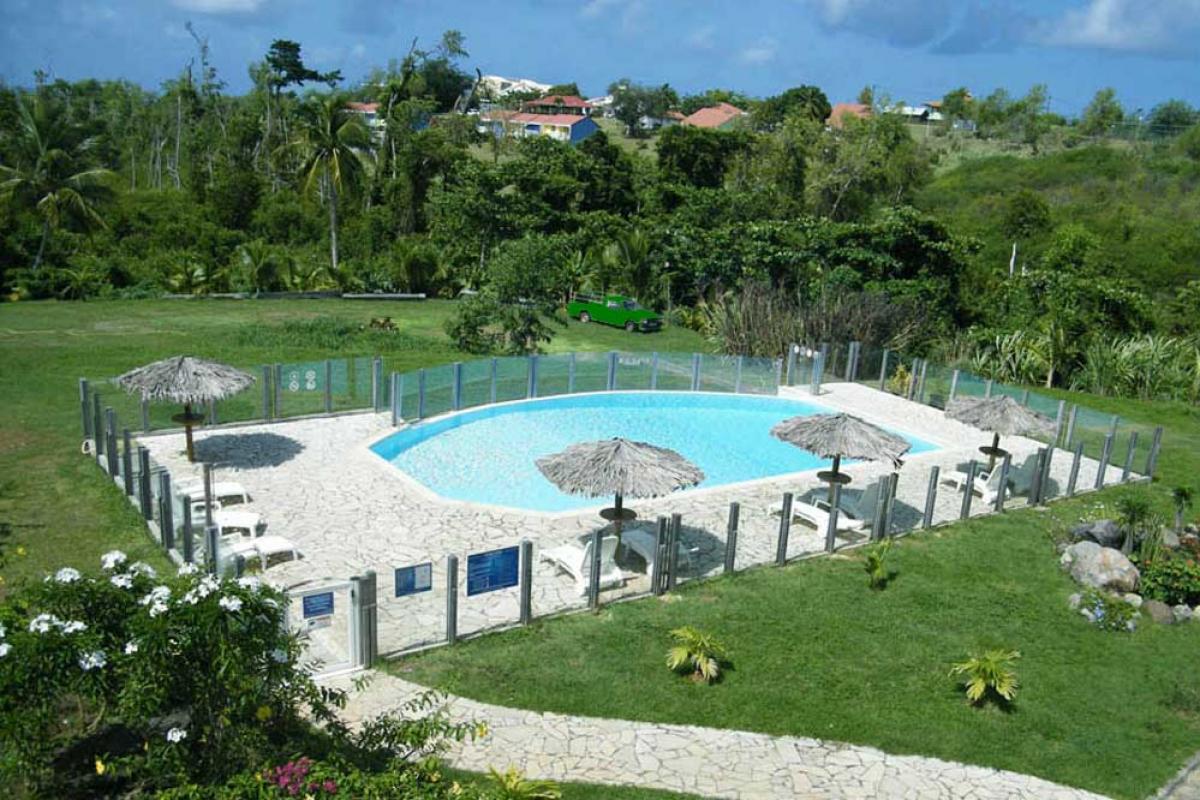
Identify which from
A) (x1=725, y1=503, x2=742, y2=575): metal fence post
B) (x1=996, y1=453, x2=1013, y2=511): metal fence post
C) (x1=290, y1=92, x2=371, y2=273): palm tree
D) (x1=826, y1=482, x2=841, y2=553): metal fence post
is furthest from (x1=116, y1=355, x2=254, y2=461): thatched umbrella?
(x1=290, y1=92, x2=371, y2=273): palm tree

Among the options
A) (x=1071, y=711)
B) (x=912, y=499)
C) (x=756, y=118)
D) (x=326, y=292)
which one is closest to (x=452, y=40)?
(x=756, y=118)

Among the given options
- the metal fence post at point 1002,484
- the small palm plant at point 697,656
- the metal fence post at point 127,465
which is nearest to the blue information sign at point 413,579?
the small palm plant at point 697,656

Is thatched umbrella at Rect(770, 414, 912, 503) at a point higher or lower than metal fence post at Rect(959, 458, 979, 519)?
higher

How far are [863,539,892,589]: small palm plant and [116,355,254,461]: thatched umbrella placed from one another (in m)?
10.3

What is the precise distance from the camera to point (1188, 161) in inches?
2625

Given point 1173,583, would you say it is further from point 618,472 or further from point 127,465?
point 127,465

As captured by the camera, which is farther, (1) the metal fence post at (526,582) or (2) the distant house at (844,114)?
(2) the distant house at (844,114)

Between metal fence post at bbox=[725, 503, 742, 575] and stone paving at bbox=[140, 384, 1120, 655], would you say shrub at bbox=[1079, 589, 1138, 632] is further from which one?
metal fence post at bbox=[725, 503, 742, 575]

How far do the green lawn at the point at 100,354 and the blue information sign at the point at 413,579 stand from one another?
4301mm

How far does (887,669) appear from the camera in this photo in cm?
1103

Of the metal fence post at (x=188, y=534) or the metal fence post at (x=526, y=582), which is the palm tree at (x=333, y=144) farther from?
the metal fence post at (x=526, y=582)

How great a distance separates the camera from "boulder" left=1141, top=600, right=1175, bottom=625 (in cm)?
1273

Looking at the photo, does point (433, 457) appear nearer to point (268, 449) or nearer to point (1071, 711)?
point (268, 449)

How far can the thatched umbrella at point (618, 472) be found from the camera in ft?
41.5
